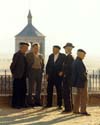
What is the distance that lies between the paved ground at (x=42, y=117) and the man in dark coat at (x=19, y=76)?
0.33 m

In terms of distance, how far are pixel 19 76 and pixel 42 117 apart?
5.91 ft

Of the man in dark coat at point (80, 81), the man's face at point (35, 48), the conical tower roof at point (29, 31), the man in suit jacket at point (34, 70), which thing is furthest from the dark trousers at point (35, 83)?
the conical tower roof at point (29, 31)

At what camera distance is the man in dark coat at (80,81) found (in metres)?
15.7

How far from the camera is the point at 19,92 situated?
1689 centimetres

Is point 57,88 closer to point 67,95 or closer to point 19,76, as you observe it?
point 67,95

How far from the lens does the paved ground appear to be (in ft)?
47.1

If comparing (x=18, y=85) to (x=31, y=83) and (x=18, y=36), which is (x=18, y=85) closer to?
(x=31, y=83)

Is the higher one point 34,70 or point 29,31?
point 29,31

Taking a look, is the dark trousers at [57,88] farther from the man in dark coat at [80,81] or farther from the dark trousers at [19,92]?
the man in dark coat at [80,81]

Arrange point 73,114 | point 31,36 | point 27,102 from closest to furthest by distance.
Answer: point 73,114, point 27,102, point 31,36

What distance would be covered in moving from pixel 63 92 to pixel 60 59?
3.07ft

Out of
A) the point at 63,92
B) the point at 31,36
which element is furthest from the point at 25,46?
the point at 31,36

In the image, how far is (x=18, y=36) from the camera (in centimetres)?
6372

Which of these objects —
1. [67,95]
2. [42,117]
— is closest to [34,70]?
[67,95]
